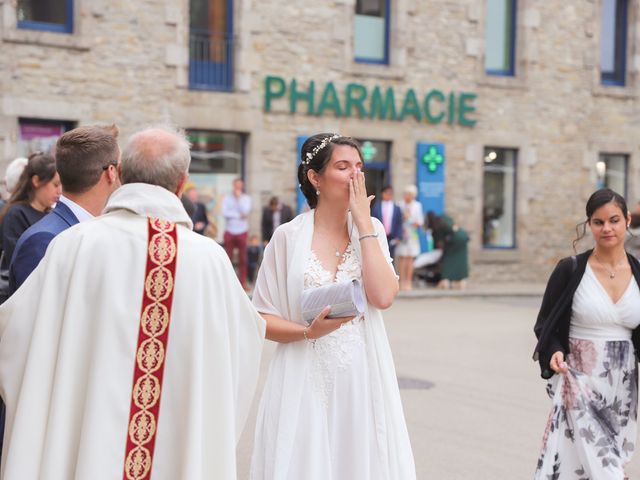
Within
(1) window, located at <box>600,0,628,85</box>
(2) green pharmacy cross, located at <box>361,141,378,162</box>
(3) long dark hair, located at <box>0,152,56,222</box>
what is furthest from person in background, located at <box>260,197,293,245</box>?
(3) long dark hair, located at <box>0,152,56,222</box>

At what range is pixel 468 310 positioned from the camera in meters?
16.9

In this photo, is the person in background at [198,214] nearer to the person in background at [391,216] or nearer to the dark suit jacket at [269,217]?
the dark suit jacket at [269,217]

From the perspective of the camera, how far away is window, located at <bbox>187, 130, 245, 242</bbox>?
19.2 metres

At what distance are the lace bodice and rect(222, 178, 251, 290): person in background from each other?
14632 millimetres

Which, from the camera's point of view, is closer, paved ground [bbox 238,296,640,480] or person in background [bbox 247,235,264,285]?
paved ground [bbox 238,296,640,480]

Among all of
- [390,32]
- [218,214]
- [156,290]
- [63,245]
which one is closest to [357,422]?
[156,290]

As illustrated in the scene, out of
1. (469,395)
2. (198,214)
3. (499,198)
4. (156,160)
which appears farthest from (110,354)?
(499,198)

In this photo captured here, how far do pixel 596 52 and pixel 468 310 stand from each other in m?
9.64

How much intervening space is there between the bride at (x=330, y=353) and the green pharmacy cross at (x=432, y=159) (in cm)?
1718

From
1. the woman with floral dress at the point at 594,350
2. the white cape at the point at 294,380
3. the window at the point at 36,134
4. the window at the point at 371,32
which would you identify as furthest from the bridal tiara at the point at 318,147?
the window at the point at 371,32

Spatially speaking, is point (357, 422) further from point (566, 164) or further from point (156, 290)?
point (566, 164)

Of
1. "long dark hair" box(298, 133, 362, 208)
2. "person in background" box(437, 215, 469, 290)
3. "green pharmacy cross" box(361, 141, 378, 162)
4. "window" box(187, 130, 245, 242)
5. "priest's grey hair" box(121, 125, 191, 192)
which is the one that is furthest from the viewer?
"green pharmacy cross" box(361, 141, 378, 162)

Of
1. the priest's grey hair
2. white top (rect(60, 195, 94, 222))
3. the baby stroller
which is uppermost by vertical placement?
the priest's grey hair

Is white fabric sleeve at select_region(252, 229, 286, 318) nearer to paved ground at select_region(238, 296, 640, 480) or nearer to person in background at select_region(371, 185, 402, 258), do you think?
paved ground at select_region(238, 296, 640, 480)
